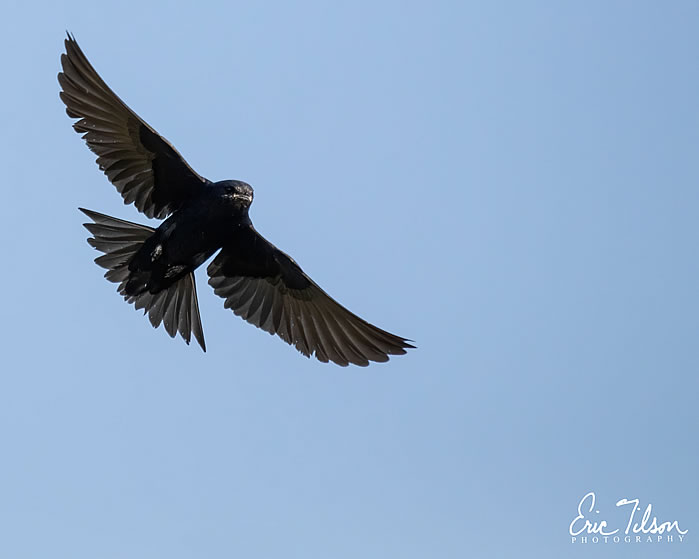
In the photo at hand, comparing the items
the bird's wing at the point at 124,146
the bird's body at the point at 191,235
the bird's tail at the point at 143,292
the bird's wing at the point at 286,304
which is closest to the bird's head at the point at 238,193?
the bird's body at the point at 191,235

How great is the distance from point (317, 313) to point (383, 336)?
100cm

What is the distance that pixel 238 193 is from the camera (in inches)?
575

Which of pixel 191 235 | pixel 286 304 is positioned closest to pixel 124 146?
pixel 191 235

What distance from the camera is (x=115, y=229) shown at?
49.4 ft

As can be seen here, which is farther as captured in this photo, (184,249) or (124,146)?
(124,146)

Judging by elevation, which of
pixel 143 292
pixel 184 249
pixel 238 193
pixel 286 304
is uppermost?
pixel 286 304

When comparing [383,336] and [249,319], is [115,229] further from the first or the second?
[383,336]

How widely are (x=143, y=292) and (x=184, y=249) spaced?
34.1 inches

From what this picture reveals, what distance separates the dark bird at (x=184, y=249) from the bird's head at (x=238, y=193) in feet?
0.03

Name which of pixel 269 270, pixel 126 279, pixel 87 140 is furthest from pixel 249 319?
pixel 87 140

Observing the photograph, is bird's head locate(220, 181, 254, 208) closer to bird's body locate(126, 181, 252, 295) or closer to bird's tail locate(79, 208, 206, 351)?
bird's body locate(126, 181, 252, 295)

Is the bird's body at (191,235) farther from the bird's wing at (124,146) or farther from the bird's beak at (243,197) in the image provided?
the bird's wing at (124,146)

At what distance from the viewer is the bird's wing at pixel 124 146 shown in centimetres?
1462

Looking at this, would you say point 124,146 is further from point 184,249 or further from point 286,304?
point 286,304
